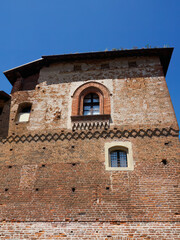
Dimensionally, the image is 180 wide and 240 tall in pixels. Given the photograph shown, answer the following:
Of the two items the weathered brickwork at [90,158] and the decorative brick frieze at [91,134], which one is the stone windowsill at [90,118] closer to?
the weathered brickwork at [90,158]

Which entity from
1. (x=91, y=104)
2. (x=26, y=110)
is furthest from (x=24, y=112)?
(x=91, y=104)

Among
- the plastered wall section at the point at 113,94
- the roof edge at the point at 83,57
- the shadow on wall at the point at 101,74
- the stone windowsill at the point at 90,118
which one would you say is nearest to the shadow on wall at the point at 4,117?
the plastered wall section at the point at 113,94

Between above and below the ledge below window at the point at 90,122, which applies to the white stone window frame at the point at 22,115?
above

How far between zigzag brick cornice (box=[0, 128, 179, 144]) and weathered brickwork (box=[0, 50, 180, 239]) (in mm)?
41

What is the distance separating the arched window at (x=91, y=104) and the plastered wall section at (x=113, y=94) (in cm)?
74

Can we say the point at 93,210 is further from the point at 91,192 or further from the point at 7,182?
the point at 7,182

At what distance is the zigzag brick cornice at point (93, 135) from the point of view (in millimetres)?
8375

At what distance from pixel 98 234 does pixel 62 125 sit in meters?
4.63

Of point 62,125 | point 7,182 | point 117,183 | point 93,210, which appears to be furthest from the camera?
point 62,125

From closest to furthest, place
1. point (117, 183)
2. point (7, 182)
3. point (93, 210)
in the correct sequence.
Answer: point (93, 210) → point (117, 183) → point (7, 182)

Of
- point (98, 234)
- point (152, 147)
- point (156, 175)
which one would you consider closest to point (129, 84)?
point (152, 147)

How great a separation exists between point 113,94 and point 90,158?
11.4ft

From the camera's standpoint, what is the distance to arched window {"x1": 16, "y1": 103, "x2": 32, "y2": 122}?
10.1m

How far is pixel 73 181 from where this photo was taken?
25.1ft
